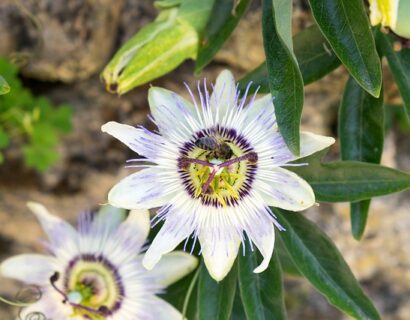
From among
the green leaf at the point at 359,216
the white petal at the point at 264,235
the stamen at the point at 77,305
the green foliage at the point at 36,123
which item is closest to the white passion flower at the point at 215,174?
the white petal at the point at 264,235

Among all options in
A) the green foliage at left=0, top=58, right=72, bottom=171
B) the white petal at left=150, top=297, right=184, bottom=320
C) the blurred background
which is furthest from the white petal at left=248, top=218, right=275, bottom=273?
the green foliage at left=0, top=58, right=72, bottom=171

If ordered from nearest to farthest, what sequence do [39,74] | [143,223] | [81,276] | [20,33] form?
1. [143,223]
2. [81,276]
3. [20,33]
4. [39,74]

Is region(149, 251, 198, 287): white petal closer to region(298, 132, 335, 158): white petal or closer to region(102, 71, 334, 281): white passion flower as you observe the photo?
region(102, 71, 334, 281): white passion flower

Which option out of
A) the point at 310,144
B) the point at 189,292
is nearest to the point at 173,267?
the point at 189,292

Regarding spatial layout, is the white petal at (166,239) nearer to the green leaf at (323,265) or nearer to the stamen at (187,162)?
the stamen at (187,162)

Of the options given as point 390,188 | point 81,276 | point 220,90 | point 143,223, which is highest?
point 220,90

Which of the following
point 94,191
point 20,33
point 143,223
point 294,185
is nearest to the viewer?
point 294,185

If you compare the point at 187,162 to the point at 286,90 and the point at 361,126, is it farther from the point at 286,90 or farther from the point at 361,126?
the point at 361,126

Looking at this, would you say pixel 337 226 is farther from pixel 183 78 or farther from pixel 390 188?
pixel 390 188

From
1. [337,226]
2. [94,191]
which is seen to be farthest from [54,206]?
[337,226]
